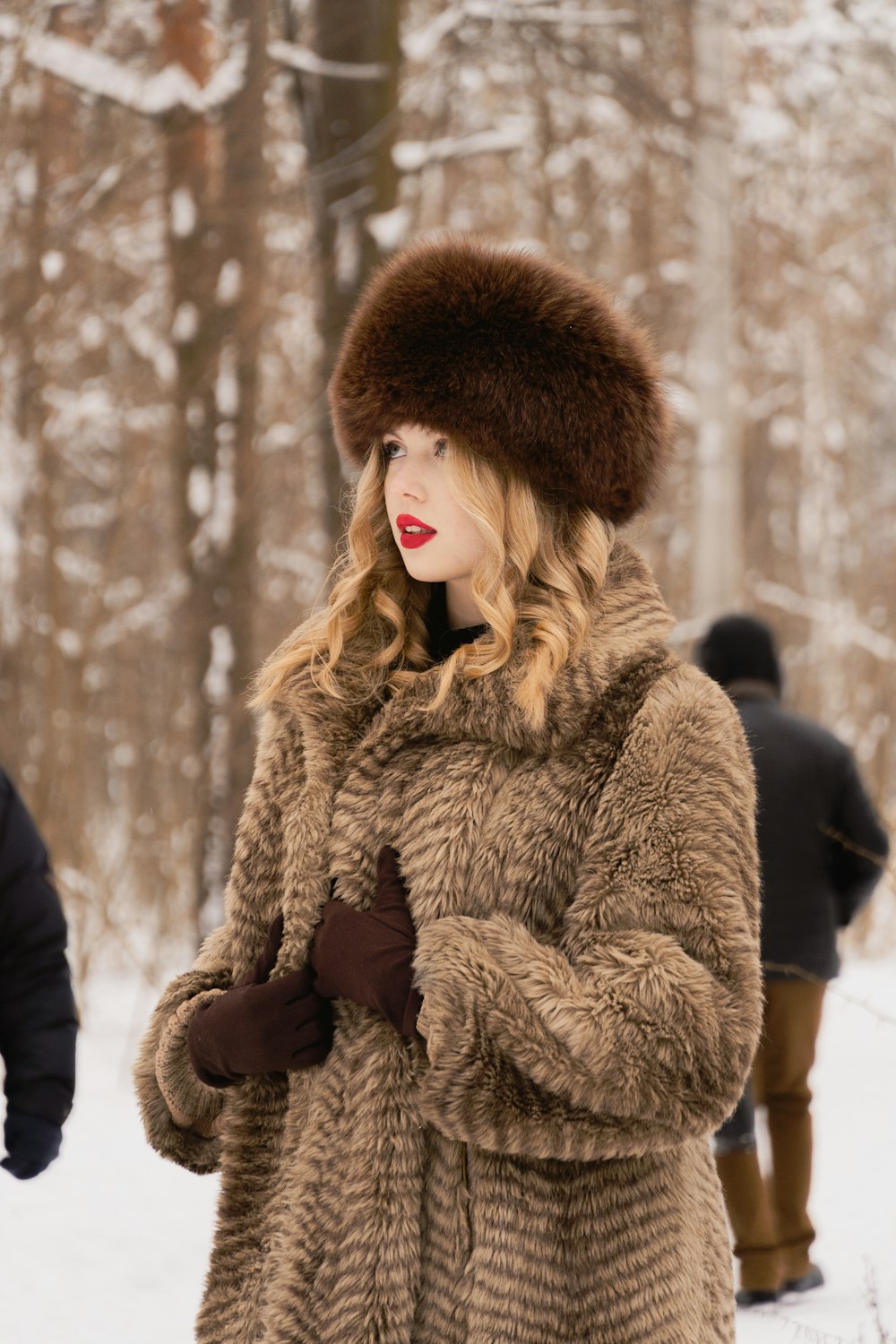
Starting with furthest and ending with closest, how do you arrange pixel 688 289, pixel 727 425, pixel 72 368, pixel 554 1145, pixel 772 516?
pixel 772 516 < pixel 688 289 < pixel 72 368 < pixel 727 425 < pixel 554 1145

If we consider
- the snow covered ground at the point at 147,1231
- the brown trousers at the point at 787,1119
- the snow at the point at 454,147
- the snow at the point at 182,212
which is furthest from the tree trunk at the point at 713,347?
the brown trousers at the point at 787,1119

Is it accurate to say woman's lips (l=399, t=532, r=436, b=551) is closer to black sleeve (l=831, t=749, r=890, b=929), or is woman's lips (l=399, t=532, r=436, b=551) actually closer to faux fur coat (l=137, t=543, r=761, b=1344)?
faux fur coat (l=137, t=543, r=761, b=1344)

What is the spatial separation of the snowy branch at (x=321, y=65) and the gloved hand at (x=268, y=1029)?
5.29 m

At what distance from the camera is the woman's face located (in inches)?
84.1

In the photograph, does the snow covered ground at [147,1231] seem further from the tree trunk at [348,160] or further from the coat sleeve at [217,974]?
the tree trunk at [348,160]

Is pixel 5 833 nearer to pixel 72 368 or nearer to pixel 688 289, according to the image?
pixel 72 368

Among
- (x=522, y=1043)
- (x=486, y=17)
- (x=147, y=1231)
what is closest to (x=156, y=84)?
(x=486, y=17)

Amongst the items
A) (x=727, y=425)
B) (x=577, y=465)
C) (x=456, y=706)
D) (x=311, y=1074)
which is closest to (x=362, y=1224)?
(x=311, y=1074)

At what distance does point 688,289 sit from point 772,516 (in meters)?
7.01

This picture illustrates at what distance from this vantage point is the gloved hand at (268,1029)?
6.34 feet

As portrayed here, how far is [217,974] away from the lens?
2.21 metres

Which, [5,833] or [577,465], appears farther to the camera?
[5,833]

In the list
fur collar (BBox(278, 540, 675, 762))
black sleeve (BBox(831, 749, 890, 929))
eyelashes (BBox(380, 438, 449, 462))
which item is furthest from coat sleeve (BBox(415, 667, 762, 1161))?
black sleeve (BBox(831, 749, 890, 929))

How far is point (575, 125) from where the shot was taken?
33.8 ft
